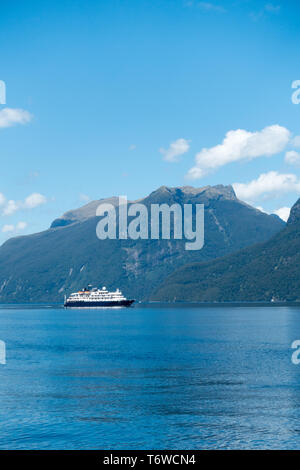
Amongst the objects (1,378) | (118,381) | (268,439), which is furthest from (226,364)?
(268,439)

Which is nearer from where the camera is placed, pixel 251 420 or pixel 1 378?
pixel 251 420

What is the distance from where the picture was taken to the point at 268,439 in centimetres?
4484

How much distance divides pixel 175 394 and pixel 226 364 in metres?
26.0

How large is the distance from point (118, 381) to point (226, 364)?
21703mm
